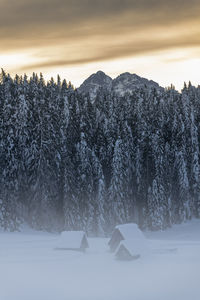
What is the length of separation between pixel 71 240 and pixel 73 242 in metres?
0.33

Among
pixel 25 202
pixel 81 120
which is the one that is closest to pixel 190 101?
pixel 81 120

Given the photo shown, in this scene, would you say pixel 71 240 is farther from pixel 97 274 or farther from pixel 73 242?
pixel 97 274

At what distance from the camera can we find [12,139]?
46.0 metres

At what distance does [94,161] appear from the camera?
52.4 m

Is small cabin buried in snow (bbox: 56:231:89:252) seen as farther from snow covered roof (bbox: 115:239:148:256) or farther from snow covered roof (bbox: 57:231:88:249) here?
snow covered roof (bbox: 115:239:148:256)

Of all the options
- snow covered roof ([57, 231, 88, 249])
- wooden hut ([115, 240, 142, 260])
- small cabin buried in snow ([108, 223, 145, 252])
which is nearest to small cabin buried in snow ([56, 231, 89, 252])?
snow covered roof ([57, 231, 88, 249])

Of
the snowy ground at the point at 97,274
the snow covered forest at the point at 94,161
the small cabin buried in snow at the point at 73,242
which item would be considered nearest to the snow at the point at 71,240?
the small cabin buried in snow at the point at 73,242

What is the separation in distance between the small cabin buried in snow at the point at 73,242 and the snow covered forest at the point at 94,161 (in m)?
13.3

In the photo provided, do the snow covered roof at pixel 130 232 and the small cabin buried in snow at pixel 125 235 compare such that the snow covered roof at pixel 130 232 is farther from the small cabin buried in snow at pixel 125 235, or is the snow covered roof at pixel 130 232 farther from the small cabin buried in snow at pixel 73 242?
the small cabin buried in snow at pixel 73 242

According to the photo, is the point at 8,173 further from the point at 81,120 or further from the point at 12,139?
the point at 81,120

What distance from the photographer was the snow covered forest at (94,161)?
4684 cm

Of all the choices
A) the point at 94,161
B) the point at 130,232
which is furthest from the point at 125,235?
the point at 94,161

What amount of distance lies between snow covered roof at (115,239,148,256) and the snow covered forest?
58.8 feet

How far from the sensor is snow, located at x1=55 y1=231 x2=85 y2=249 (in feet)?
97.7
